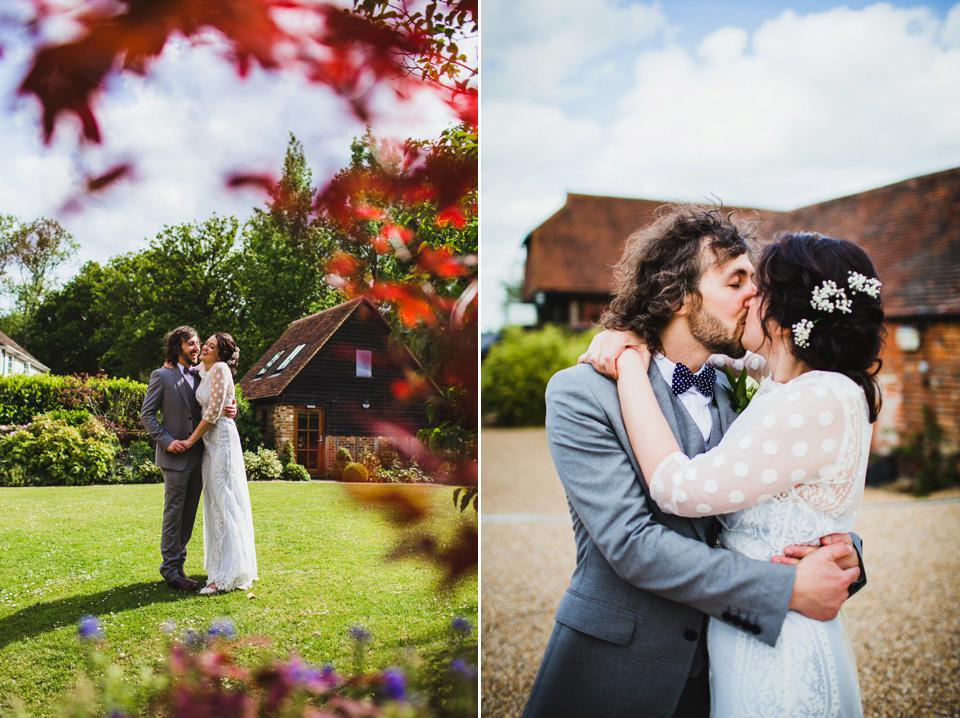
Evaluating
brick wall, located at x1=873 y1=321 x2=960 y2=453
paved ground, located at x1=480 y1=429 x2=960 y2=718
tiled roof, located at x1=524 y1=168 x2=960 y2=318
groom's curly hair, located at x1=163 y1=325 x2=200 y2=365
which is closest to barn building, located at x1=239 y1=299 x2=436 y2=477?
groom's curly hair, located at x1=163 y1=325 x2=200 y2=365

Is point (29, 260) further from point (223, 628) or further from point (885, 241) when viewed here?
point (885, 241)

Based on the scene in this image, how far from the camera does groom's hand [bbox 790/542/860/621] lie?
1.42 meters

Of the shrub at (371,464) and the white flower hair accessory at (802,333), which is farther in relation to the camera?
the shrub at (371,464)

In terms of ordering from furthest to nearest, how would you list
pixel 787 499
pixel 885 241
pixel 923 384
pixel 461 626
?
pixel 885 241 → pixel 923 384 → pixel 461 626 → pixel 787 499

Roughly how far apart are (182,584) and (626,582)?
1105 millimetres

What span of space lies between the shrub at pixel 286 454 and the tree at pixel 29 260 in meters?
0.66

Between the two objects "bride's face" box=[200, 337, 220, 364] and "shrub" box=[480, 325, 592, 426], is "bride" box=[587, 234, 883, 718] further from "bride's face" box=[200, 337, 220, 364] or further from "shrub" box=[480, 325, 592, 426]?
"shrub" box=[480, 325, 592, 426]

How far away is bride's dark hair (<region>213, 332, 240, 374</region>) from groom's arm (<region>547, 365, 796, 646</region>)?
2.98 feet

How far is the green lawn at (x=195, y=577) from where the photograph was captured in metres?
1.47

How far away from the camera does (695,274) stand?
1714 mm

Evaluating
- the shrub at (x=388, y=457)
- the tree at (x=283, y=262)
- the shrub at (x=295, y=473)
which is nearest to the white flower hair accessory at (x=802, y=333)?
the shrub at (x=388, y=457)

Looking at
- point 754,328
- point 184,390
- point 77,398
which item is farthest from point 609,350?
point 77,398

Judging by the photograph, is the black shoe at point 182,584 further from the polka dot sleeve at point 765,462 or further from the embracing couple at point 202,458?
the polka dot sleeve at point 765,462

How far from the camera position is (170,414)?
1.65 metres
